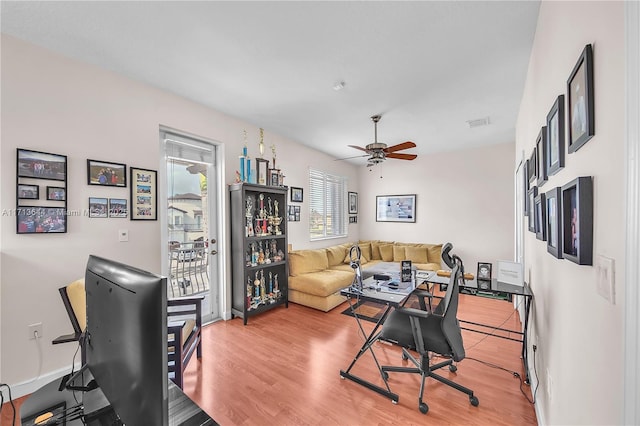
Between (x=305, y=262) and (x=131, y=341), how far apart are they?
3.74 m

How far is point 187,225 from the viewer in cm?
329

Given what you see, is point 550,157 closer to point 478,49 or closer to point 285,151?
point 478,49

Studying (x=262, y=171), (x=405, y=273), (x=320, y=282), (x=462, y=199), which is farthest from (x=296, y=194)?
(x=462, y=199)

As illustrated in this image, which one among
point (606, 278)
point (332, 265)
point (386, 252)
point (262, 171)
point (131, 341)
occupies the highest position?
point (262, 171)

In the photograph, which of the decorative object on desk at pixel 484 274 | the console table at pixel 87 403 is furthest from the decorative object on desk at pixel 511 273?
the console table at pixel 87 403

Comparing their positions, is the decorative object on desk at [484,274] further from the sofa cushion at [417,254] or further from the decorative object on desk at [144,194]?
the decorative object on desk at [144,194]

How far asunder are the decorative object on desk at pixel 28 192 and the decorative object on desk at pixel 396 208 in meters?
5.68

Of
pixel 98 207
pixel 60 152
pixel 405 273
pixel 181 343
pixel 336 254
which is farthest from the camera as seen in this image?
pixel 336 254

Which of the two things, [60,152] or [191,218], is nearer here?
[60,152]

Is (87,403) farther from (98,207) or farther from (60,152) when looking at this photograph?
(60,152)

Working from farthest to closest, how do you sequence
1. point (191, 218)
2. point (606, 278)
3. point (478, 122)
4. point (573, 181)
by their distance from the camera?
point (478, 122) < point (191, 218) < point (573, 181) < point (606, 278)

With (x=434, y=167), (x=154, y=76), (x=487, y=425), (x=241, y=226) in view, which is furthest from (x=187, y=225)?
(x=434, y=167)

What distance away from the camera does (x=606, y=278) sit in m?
0.77

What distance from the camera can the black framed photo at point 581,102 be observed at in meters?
0.88
